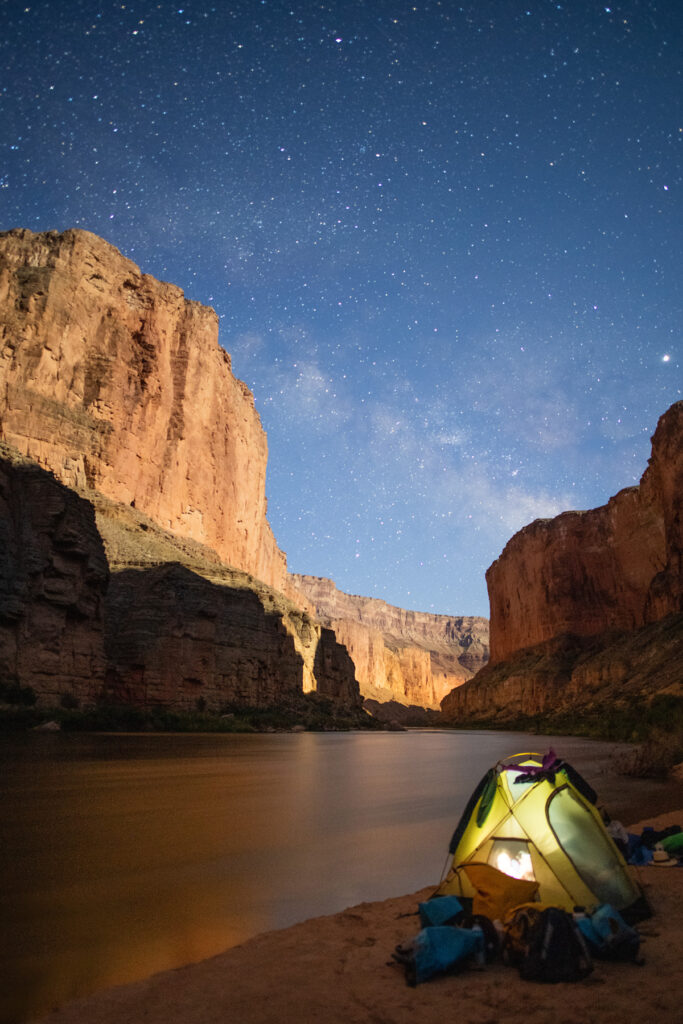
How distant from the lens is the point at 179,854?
589 cm

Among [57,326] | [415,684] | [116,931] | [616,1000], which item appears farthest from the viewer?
[415,684]

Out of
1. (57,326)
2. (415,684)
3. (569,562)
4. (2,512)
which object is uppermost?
(57,326)

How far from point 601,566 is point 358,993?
79771mm

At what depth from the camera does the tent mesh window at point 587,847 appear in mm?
4109

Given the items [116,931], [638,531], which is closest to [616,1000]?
[116,931]

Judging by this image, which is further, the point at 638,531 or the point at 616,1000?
the point at 638,531

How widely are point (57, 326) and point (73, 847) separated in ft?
173

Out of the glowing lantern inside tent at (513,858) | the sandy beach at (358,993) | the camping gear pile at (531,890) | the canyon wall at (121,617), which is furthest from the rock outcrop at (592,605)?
the sandy beach at (358,993)

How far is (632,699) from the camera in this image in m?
36.8

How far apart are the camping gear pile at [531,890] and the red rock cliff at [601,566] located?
52.1 meters

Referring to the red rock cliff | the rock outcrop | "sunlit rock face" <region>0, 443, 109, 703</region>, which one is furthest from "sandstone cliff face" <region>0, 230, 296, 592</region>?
the red rock cliff

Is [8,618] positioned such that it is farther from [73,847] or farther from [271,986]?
[271,986]

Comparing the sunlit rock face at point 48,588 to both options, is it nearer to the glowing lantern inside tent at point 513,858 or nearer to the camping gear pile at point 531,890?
the camping gear pile at point 531,890

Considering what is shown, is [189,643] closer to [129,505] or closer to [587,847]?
[129,505]
